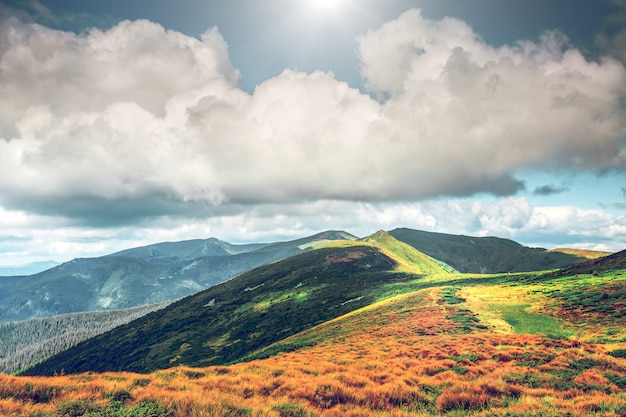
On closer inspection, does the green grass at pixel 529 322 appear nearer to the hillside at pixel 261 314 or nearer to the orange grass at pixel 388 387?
the orange grass at pixel 388 387

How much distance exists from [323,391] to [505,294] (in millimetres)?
49981

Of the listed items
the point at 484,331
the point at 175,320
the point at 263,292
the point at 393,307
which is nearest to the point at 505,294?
the point at 393,307

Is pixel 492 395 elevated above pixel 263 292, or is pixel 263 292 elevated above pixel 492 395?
pixel 492 395

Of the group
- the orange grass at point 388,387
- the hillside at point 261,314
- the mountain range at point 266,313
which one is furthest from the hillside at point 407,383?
the hillside at point 261,314

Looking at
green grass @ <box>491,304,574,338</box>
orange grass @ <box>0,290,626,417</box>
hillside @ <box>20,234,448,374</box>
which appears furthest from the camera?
hillside @ <box>20,234,448,374</box>

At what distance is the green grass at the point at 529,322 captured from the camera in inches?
1371

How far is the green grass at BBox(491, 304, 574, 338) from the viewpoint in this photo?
34.8m

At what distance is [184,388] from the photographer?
16906 millimetres

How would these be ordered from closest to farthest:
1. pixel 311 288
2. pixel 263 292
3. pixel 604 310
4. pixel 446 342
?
pixel 446 342 → pixel 604 310 → pixel 311 288 → pixel 263 292

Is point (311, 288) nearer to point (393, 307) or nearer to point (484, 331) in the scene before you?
point (393, 307)

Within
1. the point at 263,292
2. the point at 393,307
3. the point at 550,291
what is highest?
the point at 550,291

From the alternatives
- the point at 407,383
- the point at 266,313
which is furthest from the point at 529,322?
the point at 266,313

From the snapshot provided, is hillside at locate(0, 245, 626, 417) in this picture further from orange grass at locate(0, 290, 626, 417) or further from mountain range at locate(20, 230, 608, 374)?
mountain range at locate(20, 230, 608, 374)

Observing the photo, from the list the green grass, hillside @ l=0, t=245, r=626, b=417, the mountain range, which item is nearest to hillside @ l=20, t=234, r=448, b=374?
the mountain range
